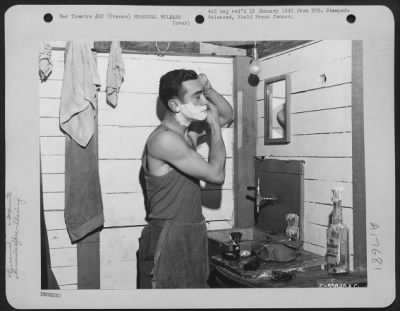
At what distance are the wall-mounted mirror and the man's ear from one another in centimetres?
29

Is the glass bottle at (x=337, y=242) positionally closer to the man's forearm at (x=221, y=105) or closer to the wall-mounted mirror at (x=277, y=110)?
the wall-mounted mirror at (x=277, y=110)

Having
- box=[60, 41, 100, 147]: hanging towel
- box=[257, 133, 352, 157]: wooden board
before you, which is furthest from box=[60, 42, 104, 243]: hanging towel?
box=[257, 133, 352, 157]: wooden board

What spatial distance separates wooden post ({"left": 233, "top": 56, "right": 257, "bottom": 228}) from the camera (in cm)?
133

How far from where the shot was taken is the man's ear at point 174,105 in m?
1.20

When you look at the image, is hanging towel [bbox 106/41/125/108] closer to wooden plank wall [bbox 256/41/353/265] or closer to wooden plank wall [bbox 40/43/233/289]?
wooden plank wall [bbox 40/43/233/289]

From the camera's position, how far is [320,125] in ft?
3.81

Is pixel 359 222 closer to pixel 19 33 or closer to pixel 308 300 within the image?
pixel 308 300

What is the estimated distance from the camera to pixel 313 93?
1.18 meters

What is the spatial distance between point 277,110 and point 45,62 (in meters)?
0.66

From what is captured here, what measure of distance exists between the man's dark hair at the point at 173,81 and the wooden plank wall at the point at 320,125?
0.83 feet

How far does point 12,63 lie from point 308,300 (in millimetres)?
939

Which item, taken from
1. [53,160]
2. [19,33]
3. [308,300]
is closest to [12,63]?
[19,33]

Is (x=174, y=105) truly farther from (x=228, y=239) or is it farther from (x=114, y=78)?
(x=228, y=239)

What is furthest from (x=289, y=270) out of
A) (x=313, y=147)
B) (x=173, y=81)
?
(x=173, y=81)
